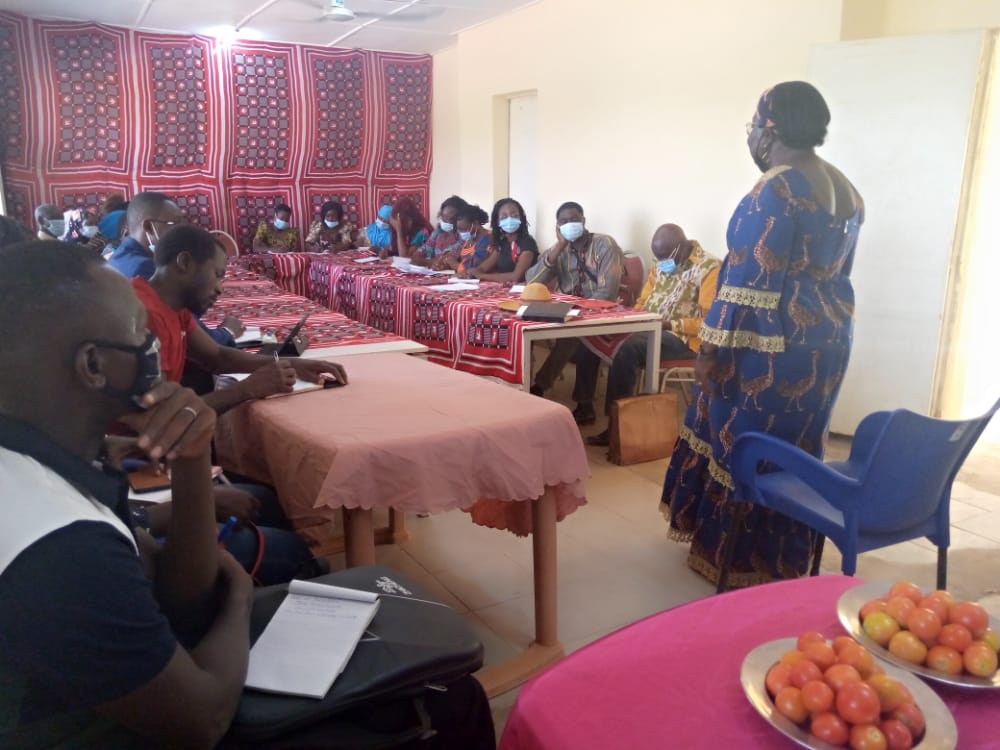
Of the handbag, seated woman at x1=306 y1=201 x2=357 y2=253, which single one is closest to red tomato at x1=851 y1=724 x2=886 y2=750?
the handbag

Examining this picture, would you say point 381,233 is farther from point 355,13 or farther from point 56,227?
point 56,227

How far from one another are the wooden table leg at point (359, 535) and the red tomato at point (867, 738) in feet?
3.70

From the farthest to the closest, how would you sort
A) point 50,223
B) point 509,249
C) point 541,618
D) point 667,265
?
point 509,249
point 50,223
point 667,265
point 541,618

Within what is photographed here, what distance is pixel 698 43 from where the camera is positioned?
452cm

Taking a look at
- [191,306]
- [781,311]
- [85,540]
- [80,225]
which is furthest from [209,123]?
[85,540]

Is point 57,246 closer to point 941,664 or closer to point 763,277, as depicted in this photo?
point 941,664

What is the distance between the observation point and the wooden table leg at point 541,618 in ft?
6.37

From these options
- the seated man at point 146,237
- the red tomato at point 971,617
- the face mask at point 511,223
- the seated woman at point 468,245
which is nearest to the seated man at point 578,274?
the face mask at point 511,223

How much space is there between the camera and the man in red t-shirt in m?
1.96

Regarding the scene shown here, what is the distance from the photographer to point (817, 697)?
0.81 m

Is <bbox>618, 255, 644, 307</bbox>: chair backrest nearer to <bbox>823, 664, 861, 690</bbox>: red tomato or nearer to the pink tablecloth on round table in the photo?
the pink tablecloth on round table

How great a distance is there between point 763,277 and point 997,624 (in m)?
1.25

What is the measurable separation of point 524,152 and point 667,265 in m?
2.89

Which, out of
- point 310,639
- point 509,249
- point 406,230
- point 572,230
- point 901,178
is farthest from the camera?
point 406,230
